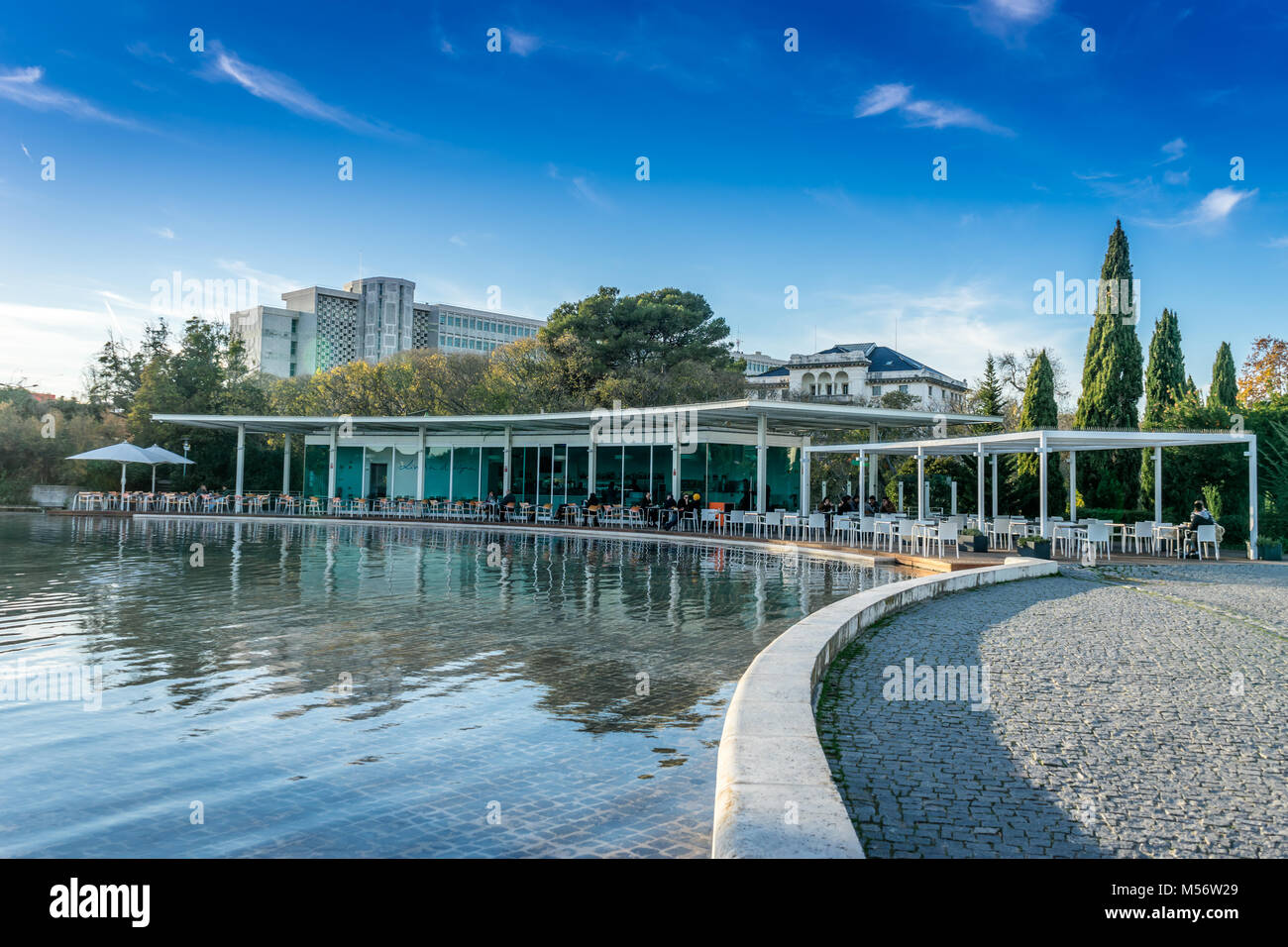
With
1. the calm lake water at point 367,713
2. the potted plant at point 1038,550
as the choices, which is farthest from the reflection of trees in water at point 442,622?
the potted plant at point 1038,550

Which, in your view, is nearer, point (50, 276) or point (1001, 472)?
point (50, 276)

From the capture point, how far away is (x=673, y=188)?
22.6 meters

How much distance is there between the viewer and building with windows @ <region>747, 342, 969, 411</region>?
76262 millimetres

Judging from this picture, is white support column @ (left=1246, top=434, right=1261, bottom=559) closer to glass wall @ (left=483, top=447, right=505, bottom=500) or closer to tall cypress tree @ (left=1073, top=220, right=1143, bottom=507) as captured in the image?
tall cypress tree @ (left=1073, top=220, right=1143, bottom=507)

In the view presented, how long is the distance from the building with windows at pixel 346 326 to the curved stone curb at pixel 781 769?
297 feet

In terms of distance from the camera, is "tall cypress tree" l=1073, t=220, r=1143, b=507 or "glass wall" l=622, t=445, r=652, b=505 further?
"glass wall" l=622, t=445, r=652, b=505

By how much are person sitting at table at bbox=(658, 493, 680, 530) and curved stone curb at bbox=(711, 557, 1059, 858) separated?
685 inches

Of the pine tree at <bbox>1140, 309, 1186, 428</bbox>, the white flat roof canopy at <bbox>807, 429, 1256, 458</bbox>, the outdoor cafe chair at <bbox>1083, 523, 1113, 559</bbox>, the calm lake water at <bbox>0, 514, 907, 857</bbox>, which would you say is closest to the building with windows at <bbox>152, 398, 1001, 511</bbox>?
the white flat roof canopy at <bbox>807, 429, 1256, 458</bbox>

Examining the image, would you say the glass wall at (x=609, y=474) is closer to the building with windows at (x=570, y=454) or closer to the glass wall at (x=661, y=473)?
the building with windows at (x=570, y=454)

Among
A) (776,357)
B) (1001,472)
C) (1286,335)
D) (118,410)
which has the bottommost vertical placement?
(1001,472)

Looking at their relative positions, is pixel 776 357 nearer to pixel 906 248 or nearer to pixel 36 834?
pixel 906 248

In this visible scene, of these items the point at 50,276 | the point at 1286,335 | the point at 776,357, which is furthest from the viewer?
the point at 776,357
